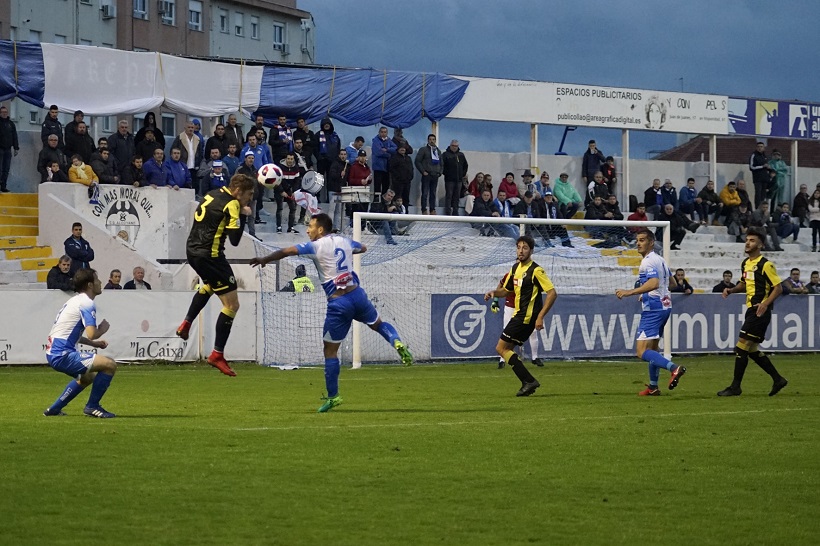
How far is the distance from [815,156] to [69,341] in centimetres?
6450

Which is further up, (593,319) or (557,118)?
(557,118)

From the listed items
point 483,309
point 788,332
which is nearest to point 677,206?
point 788,332

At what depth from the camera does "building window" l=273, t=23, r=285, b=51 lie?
282ft

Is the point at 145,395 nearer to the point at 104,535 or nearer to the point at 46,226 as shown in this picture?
the point at 104,535

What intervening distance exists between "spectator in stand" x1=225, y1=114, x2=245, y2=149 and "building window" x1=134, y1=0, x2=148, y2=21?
149ft

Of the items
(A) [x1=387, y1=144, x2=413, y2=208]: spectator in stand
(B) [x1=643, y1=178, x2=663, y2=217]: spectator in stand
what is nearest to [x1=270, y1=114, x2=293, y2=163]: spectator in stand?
(A) [x1=387, y1=144, x2=413, y2=208]: spectator in stand

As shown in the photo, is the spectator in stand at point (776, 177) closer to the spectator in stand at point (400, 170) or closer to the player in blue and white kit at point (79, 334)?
the spectator in stand at point (400, 170)

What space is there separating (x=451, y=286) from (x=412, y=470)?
55.6ft

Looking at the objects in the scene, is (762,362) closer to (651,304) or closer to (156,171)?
(651,304)

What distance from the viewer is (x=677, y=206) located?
36594 mm

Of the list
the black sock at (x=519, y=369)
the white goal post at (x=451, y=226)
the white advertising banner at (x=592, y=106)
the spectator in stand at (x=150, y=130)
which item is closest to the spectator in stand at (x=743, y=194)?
the white advertising banner at (x=592, y=106)

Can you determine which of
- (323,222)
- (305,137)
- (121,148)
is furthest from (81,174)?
(323,222)

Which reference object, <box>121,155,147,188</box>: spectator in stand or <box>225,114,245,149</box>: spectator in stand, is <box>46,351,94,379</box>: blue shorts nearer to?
<box>121,155,147,188</box>: spectator in stand

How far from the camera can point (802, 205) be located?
128 ft
